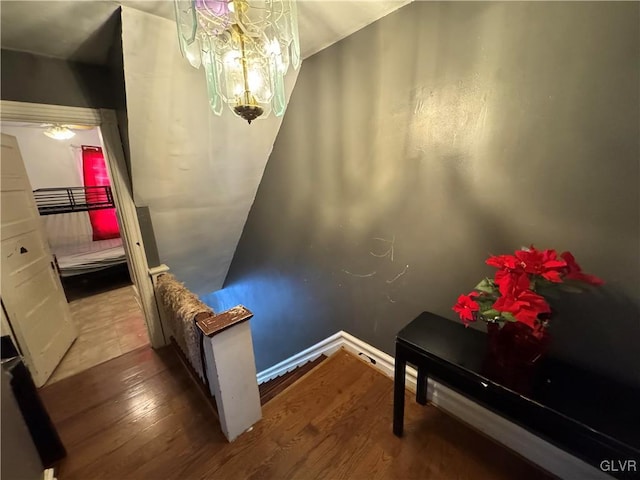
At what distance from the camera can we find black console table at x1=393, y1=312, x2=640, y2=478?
73 centimetres

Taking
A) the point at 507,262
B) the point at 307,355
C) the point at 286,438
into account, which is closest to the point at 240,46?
the point at 507,262

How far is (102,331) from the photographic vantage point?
2.64 metres

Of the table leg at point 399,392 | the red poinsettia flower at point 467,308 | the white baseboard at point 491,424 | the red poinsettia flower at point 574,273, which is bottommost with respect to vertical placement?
the white baseboard at point 491,424

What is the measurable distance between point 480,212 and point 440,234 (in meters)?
0.21

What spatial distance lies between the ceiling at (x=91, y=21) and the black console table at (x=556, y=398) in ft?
5.46

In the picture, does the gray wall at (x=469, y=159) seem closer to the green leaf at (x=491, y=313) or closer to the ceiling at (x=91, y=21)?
the ceiling at (x=91, y=21)

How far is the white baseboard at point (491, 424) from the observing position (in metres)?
1.08

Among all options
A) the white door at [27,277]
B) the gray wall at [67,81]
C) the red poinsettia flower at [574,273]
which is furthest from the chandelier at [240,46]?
the white door at [27,277]

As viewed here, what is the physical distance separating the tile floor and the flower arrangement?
2789mm

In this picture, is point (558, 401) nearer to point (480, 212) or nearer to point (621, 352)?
point (621, 352)

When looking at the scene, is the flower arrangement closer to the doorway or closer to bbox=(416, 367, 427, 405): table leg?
bbox=(416, 367, 427, 405): table leg

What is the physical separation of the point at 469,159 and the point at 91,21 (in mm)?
1931

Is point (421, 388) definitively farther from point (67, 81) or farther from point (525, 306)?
point (67, 81)

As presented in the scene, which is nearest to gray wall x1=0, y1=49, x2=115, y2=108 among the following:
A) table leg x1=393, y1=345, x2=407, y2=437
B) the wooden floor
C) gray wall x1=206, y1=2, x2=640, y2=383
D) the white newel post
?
gray wall x1=206, y1=2, x2=640, y2=383
